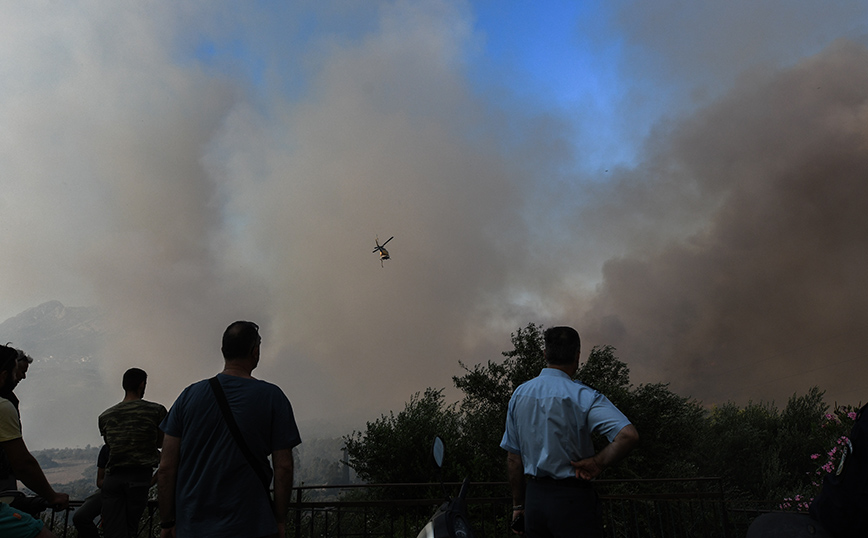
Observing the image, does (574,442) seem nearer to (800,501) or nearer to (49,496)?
(49,496)

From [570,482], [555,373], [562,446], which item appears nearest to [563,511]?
[570,482]

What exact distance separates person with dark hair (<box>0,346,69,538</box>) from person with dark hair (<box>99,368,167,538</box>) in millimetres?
1442

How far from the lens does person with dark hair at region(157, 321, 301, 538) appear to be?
2.85 m

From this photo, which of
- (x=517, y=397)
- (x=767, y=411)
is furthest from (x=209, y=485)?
(x=767, y=411)

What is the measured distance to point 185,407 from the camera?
305 centimetres

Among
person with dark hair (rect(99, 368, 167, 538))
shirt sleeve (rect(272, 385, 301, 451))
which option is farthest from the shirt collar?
person with dark hair (rect(99, 368, 167, 538))

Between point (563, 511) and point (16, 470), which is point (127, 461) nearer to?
point (16, 470)

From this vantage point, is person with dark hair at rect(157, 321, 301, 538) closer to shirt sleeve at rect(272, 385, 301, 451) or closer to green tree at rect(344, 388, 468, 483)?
shirt sleeve at rect(272, 385, 301, 451)

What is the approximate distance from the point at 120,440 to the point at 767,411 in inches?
1880

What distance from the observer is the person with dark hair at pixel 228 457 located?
2.85 meters

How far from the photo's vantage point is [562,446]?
126 inches

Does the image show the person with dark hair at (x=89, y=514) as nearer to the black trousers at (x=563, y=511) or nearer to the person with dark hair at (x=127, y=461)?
the person with dark hair at (x=127, y=461)

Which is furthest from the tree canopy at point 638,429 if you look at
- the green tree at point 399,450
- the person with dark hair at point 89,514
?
the person with dark hair at point 89,514

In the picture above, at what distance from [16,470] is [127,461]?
6.57 feet
